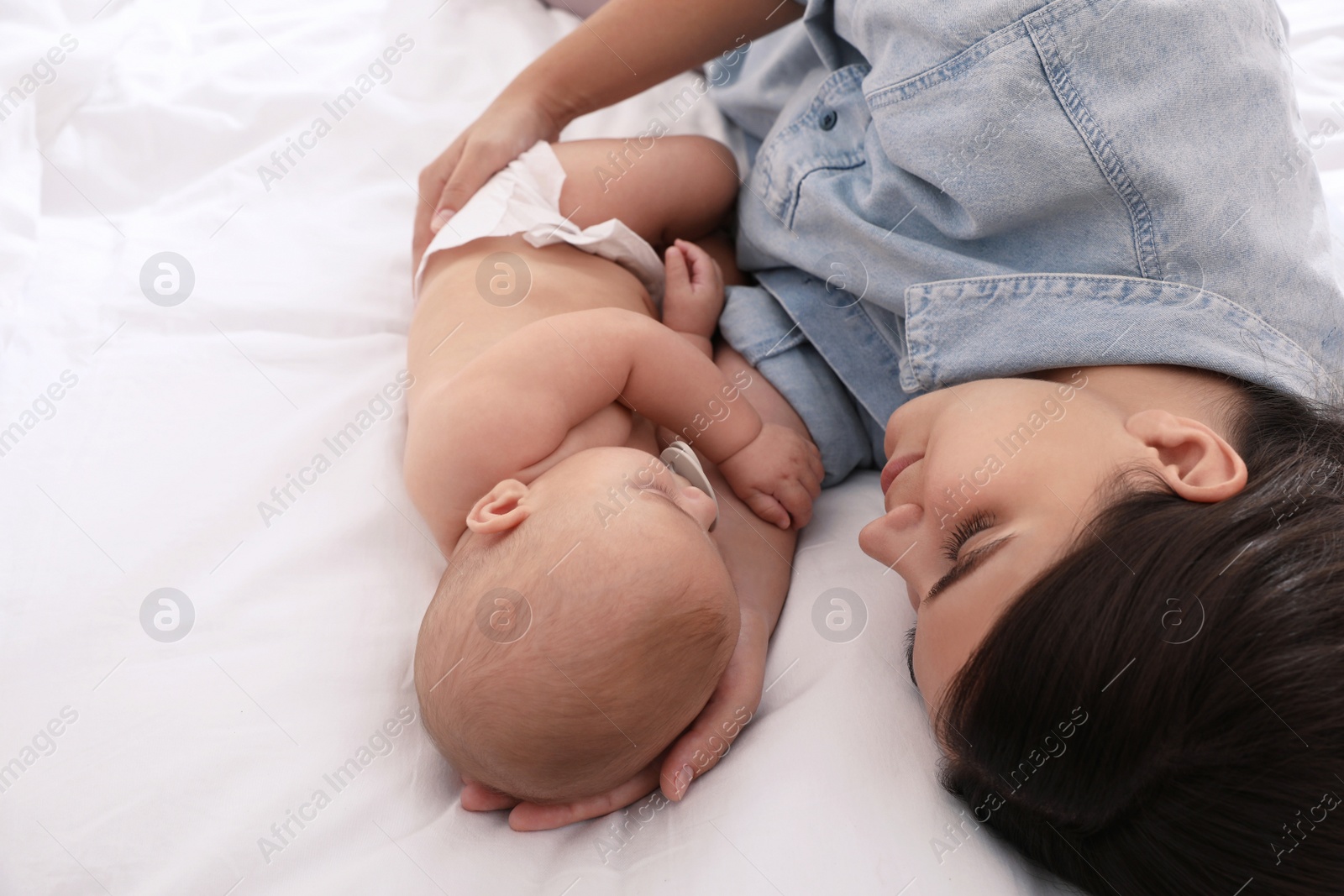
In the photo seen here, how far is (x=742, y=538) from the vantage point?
105 cm

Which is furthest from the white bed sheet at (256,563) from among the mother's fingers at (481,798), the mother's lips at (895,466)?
the mother's lips at (895,466)

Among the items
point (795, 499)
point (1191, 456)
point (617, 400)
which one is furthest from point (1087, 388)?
point (617, 400)

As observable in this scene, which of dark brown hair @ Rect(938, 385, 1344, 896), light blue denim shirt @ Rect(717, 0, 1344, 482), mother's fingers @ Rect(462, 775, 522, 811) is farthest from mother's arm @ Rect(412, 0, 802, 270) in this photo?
dark brown hair @ Rect(938, 385, 1344, 896)

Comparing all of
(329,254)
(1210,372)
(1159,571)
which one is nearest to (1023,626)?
(1159,571)

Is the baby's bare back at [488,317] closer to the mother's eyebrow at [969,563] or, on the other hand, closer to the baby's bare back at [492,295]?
the baby's bare back at [492,295]

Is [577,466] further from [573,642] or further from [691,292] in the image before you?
[691,292]

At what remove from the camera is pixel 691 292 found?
4.05 ft

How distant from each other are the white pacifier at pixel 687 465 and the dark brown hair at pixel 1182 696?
369 millimetres

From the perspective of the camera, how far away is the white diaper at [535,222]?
45.3 inches

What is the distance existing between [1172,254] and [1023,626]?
44 cm

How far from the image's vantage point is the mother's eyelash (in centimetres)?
78

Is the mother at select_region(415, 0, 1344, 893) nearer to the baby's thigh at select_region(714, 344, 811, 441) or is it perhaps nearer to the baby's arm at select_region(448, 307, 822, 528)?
the baby's thigh at select_region(714, 344, 811, 441)

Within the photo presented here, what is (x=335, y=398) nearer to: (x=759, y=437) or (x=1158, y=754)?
(x=759, y=437)

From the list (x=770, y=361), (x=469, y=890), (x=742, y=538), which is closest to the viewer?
(x=469, y=890)
